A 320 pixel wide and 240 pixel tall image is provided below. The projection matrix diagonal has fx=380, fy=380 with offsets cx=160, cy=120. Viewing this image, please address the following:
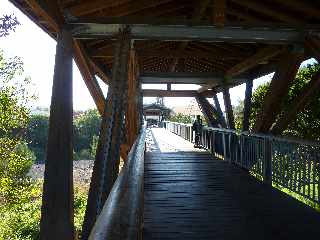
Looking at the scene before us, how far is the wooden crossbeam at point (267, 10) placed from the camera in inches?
300

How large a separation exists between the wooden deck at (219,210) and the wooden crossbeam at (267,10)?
11.2ft

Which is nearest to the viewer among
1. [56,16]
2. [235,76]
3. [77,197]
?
[56,16]

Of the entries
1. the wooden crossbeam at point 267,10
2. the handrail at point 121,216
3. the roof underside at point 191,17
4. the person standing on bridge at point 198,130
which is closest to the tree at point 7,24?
the roof underside at point 191,17

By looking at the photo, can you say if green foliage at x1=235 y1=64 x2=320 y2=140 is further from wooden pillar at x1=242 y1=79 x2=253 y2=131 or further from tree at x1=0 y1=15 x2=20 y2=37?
tree at x1=0 y1=15 x2=20 y2=37

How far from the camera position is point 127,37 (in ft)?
23.5

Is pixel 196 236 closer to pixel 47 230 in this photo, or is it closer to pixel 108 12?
pixel 47 230

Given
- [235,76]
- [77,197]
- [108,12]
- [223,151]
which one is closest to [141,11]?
[108,12]

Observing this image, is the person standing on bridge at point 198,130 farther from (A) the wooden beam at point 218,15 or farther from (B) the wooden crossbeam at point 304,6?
(B) the wooden crossbeam at point 304,6

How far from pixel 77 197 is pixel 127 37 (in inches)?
1160

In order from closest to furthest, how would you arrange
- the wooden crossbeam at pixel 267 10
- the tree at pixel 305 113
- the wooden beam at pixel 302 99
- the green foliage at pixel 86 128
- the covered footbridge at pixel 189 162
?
the covered footbridge at pixel 189 162
the wooden crossbeam at pixel 267 10
the wooden beam at pixel 302 99
the tree at pixel 305 113
the green foliage at pixel 86 128

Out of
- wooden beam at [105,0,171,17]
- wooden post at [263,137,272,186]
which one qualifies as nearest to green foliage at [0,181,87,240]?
wooden post at [263,137,272,186]

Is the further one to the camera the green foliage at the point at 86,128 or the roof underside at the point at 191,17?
the green foliage at the point at 86,128

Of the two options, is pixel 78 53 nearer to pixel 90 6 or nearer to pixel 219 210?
pixel 90 6

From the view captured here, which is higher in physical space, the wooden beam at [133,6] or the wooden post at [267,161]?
the wooden beam at [133,6]
